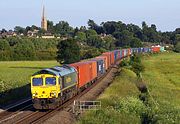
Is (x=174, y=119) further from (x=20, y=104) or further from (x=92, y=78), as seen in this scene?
(x=92, y=78)

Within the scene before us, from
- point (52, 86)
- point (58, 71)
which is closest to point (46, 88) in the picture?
point (52, 86)

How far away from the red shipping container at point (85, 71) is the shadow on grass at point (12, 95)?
5.40m

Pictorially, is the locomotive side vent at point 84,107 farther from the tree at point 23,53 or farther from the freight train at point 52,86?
the tree at point 23,53

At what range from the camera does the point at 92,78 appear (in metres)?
51.4

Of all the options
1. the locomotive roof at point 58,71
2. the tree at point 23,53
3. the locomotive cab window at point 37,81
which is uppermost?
the locomotive roof at point 58,71

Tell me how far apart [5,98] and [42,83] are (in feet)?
26.5

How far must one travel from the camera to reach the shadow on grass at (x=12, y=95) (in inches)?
1483

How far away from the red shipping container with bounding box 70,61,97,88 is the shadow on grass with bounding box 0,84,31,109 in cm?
540

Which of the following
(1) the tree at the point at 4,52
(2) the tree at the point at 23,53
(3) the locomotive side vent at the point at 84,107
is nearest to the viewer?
(3) the locomotive side vent at the point at 84,107

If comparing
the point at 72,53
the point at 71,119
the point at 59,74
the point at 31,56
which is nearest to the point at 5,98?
the point at 59,74

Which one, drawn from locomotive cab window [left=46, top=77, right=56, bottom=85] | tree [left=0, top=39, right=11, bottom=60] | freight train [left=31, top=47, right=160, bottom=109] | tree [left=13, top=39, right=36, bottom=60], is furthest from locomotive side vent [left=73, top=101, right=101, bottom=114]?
tree [left=0, top=39, right=11, bottom=60]

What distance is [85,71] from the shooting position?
45.2 metres

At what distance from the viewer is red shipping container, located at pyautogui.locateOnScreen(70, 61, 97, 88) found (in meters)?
42.0

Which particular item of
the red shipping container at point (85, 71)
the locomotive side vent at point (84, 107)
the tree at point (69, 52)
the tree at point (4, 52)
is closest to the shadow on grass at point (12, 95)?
the red shipping container at point (85, 71)
